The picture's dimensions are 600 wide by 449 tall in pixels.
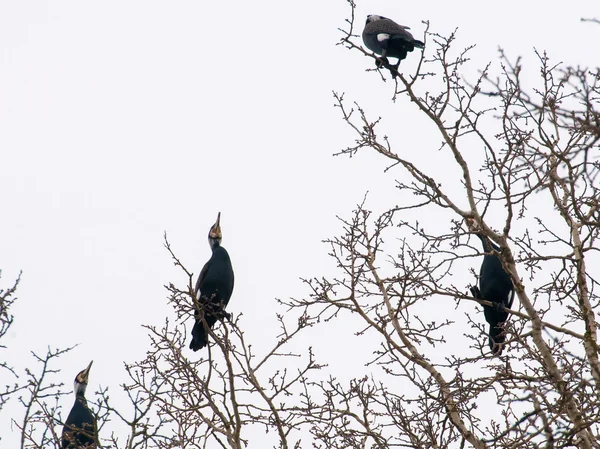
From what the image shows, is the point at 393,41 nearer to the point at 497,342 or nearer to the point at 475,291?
the point at 475,291

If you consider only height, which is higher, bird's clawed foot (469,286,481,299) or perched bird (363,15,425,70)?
perched bird (363,15,425,70)

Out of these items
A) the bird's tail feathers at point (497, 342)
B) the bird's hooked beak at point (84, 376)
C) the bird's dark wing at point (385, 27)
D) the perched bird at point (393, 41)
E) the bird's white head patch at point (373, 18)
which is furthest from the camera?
the bird's hooked beak at point (84, 376)

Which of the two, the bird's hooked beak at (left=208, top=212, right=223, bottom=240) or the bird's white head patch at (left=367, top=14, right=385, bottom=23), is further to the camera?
the bird's hooked beak at (left=208, top=212, right=223, bottom=240)

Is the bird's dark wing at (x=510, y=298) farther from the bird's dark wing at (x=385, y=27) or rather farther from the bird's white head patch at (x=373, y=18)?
the bird's white head patch at (x=373, y=18)

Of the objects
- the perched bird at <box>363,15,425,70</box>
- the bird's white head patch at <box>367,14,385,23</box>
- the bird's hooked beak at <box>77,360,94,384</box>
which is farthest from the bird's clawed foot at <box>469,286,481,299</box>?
the bird's hooked beak at <box>77,360,94,384</box>

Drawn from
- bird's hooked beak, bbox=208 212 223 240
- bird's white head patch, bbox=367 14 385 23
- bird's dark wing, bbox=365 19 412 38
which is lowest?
bird's hooked beak, bbox=208 212 223 240

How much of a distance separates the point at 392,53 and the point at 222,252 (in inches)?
127

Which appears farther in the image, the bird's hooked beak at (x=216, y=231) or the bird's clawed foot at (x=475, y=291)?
the bird's hooked beak at (x=216, y=231)

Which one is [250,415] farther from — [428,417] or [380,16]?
[380,16]

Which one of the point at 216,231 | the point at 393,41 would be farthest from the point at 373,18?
the point at 216,231

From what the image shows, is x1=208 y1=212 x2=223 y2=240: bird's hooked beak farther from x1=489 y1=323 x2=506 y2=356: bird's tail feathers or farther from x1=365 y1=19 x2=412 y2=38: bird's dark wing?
x1=489 y1=323 x2=506 y2=356: bird's tail feathers

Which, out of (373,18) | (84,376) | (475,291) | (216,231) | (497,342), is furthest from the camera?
(84,376)

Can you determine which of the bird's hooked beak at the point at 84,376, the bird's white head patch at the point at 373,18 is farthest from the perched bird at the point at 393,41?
the bird's hooked beak at the point at 84,376

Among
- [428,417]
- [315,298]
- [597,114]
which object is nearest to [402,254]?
[315,298]
